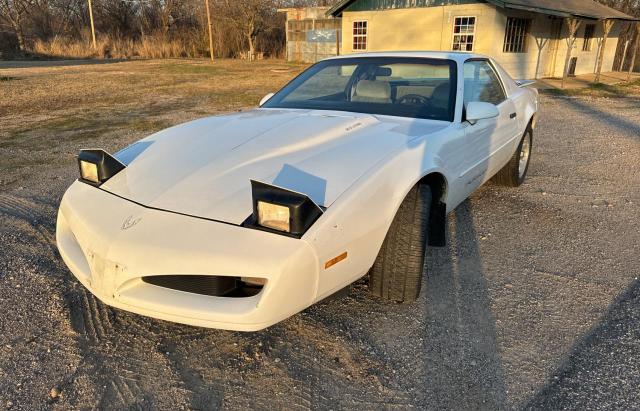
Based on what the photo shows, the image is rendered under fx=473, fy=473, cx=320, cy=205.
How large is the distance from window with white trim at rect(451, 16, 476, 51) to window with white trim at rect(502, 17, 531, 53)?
1152 mm

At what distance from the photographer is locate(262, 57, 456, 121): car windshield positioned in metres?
3.40

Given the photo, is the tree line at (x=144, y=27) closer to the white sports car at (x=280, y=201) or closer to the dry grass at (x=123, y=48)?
the dry grass at (x=123, y=48)

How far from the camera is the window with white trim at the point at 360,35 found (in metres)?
20.0

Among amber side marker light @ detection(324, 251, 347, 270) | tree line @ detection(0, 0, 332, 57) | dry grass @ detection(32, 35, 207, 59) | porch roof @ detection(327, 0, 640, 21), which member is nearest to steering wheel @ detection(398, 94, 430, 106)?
amber side marker light @ detection(324, 251, 347, 270)

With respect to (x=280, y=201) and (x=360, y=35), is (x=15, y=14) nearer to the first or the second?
(x=360, y=35)

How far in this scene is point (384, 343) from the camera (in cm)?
245

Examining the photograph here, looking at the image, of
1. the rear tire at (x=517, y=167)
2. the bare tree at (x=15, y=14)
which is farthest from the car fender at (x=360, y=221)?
the bare tree at (x=15, y=14)

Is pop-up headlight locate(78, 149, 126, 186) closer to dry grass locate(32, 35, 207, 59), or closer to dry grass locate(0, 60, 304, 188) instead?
dry grass locate(0, 60, 304, 188)

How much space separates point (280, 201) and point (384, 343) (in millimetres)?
1011

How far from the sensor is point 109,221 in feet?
7.31

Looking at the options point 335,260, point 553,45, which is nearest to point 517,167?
point 335,260

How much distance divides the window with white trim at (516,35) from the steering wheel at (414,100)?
15334 mm

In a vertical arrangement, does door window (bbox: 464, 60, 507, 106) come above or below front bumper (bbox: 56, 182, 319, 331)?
above

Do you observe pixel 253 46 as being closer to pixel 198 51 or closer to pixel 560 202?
pixel 198 51
